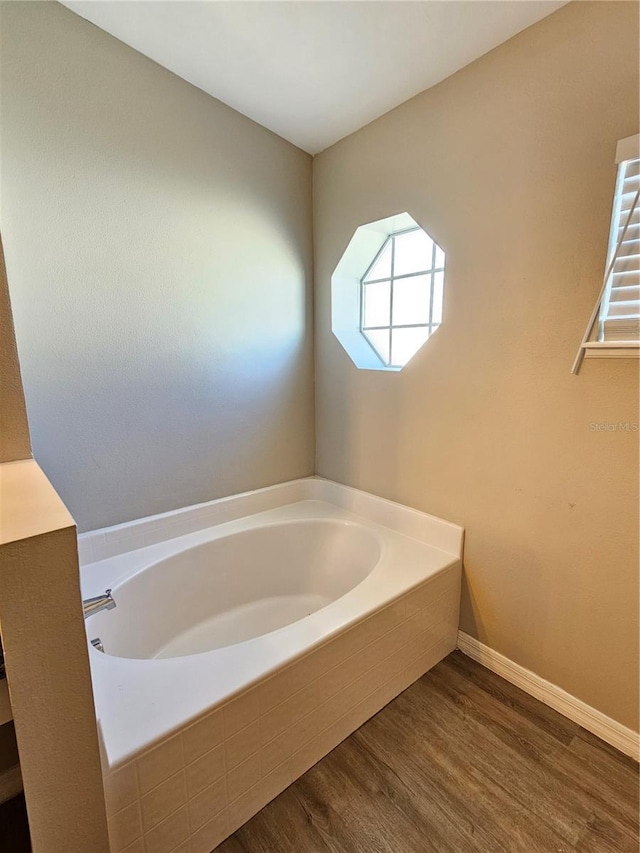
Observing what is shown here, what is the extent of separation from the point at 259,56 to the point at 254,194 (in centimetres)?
53

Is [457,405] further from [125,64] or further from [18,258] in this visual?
[125,64]

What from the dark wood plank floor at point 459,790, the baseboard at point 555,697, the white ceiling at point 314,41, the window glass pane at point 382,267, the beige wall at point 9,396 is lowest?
the dark wood plank floor at point 459,790

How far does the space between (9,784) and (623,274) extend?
2.39 m

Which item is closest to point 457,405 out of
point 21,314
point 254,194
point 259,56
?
point 254,194

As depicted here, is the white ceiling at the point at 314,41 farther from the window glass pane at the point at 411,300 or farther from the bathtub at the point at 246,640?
the bathtub at the point at 246,640

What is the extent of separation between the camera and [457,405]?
1670 millimetres

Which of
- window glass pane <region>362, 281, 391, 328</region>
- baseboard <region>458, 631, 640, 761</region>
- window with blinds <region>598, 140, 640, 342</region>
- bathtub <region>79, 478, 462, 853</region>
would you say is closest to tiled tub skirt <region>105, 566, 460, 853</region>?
bathtub <region>79, 478, 462, 853</region>

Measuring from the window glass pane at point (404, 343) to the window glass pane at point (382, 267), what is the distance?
1.11 feet

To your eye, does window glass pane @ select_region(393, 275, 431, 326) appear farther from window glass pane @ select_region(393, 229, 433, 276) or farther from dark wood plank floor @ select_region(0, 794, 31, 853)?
dark wood plank floor @ select_region(0, 794, 31, 853)

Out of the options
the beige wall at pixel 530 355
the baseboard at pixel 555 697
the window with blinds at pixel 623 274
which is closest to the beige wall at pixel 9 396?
the beige wall at pixel 530 355

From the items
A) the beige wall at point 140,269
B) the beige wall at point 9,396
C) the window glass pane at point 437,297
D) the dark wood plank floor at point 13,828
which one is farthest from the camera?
the window glass pane at point 437,297

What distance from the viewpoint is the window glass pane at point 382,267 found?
85.1 inches

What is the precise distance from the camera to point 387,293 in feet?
7.14

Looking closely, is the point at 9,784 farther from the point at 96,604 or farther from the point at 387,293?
the point at 387,293
